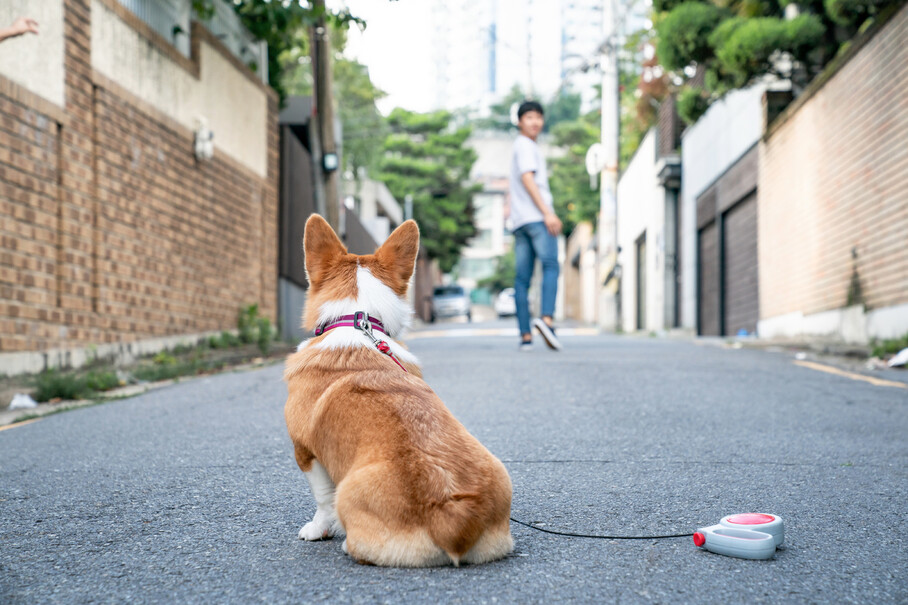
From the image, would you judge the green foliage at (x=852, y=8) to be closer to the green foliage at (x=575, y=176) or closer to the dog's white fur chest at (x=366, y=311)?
the dog's white fur chest at (x=366, y=311)

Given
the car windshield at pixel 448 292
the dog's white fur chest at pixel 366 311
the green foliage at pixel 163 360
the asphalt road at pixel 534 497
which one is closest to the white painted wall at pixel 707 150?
the asphalt road at pixel 534 497

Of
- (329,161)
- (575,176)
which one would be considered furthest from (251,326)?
(575,176)

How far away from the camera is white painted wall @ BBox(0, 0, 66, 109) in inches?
242

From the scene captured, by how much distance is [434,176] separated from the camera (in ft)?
148

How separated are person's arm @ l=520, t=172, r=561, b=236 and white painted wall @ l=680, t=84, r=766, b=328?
22.1 ft

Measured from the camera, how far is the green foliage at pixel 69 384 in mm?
5961

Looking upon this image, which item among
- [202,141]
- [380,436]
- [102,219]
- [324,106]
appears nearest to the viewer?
[380,436]

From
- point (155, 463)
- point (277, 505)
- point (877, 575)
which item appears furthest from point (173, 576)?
point (877, 575)

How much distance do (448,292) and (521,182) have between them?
3234 centimetres

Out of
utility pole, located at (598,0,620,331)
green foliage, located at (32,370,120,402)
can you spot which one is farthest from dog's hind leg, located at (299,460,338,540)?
utility pole, located at (598,0,620,331)

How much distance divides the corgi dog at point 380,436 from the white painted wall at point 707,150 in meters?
12.2

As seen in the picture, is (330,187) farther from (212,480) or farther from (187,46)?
(212,480)

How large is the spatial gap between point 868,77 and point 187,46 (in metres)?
7.89

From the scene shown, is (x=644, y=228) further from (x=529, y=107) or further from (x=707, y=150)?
(x=529, y=107)
